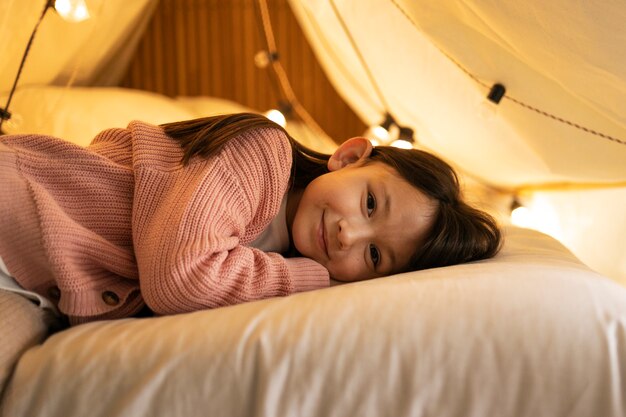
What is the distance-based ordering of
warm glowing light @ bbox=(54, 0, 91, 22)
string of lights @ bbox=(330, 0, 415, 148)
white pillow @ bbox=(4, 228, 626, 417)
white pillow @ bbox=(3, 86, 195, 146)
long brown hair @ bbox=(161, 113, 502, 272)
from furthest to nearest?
string of lights @ bbox=(330, 0, 415, 148), white pillow @ bbox=(3, 86, 195, 146), warm glowing light @ bbox=(54, 0, 91, 22), long brown hair @ bbox=(161, 113, 502, 272), white pillow @ bbox=(4, 228, 626, 417)

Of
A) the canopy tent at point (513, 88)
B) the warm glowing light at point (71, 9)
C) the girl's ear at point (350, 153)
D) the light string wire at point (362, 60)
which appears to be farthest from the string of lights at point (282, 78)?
the girl's ear at point (350, 153)

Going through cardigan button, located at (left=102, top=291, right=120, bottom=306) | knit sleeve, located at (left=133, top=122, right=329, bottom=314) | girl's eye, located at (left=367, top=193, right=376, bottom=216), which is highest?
girl's eye, located at (left=367, top=193, right=376, bottom=216)

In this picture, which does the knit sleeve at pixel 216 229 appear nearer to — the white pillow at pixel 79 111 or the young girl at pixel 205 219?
the young girl at pixel 205 219

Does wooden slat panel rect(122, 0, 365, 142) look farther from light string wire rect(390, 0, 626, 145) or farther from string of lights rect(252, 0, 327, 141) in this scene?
light string wire rect(390, 0, 626, 145)

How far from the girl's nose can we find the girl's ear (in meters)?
0.19

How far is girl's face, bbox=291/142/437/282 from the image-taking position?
0.98 m

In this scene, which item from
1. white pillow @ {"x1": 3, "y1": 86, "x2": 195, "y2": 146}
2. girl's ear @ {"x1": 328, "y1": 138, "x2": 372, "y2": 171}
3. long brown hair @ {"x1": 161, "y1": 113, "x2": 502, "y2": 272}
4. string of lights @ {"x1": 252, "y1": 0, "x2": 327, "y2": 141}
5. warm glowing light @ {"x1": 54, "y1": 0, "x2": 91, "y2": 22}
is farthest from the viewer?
string of lights @ {"x1": 252, "y1": 0, "x2": 327, "y2": 141}

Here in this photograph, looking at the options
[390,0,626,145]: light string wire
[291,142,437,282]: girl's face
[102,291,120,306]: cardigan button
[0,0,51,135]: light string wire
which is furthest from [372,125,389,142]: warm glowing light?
[102,291,120,306]: cardigan button

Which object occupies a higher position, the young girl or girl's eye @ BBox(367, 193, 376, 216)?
girl's eye @ BBox(367, 193, 376, 216)

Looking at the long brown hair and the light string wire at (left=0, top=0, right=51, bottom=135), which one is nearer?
the long brown hair

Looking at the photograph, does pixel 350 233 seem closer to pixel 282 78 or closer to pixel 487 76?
pixel 487 76

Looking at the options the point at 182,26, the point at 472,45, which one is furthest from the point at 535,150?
the point at 182,26

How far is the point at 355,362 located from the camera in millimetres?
639

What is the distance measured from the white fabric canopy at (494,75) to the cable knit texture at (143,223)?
0.46 m
